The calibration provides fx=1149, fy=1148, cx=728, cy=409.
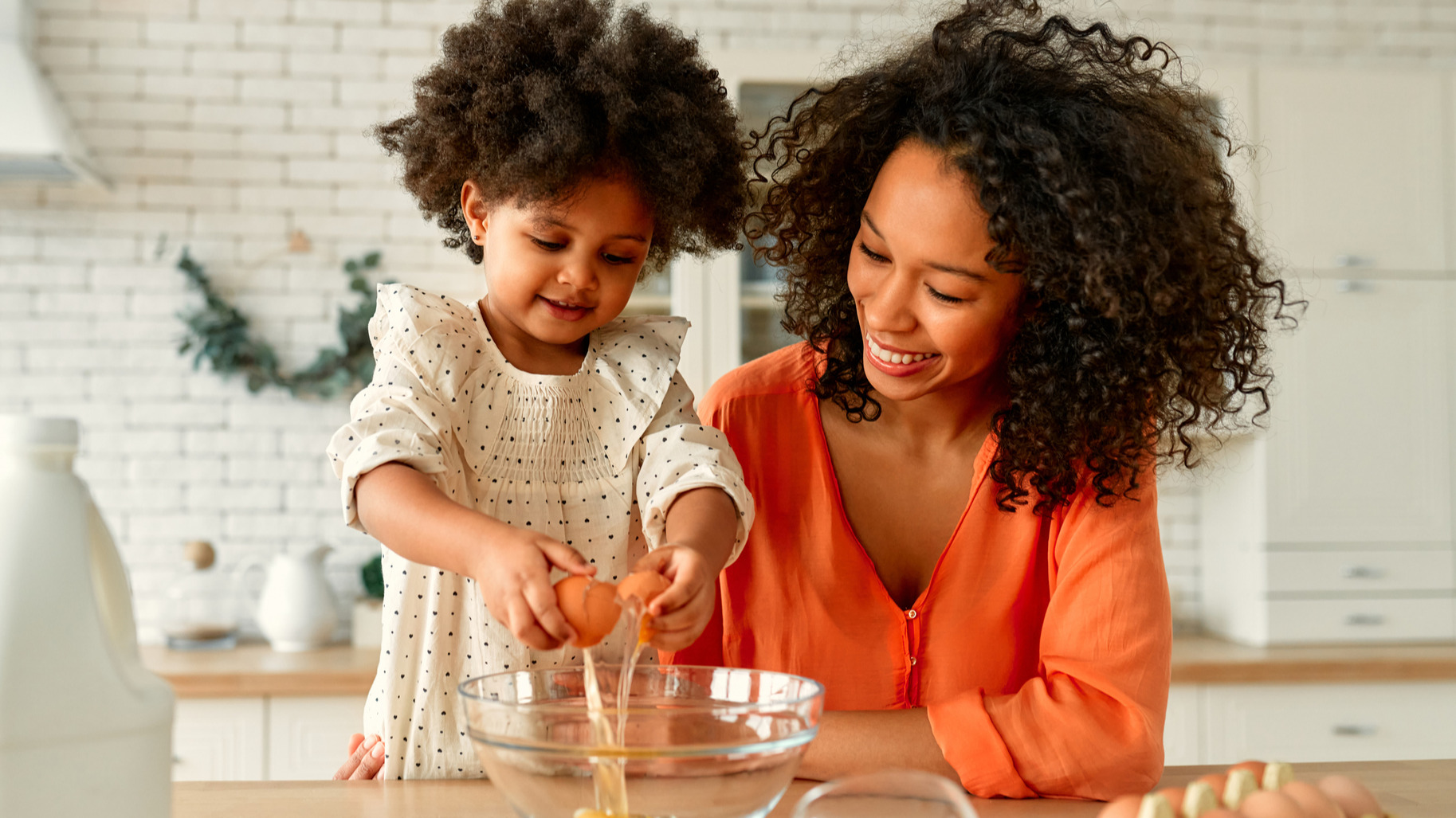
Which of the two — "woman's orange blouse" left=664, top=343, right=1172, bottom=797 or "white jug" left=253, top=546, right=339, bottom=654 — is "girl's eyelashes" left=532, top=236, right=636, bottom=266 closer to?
"woman's orange blouse" left=664, top=343, right=1172, bottom=797

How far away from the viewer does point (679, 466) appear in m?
1.07

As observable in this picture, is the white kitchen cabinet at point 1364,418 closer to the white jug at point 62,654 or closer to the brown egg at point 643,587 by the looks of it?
the brown egg at point 643,587

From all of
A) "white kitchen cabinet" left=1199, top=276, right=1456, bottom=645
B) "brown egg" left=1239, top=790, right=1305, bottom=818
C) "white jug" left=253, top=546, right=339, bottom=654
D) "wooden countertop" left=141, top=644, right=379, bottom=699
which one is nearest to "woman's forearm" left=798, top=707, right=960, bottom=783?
"brown egg" left=1239, top=790, right=1305, bottom=818

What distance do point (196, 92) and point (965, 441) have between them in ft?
8.14

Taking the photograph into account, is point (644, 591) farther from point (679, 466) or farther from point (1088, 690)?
point (1088, 690)

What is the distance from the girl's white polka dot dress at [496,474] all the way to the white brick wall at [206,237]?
6.36 ft

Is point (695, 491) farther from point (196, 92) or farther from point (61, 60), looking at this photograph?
point (61, 60)

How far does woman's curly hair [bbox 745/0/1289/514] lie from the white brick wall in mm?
1808

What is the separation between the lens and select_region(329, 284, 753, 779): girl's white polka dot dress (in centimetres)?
108

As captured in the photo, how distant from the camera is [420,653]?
112 cm

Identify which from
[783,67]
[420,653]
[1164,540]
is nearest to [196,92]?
[783,67]

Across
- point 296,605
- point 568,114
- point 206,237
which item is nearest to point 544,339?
point 568,114

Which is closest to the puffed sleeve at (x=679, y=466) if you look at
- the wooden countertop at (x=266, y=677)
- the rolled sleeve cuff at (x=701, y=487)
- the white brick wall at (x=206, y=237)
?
the rolled sleeve cuff at (x=701, y=487)

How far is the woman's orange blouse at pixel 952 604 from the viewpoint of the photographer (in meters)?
1.05
